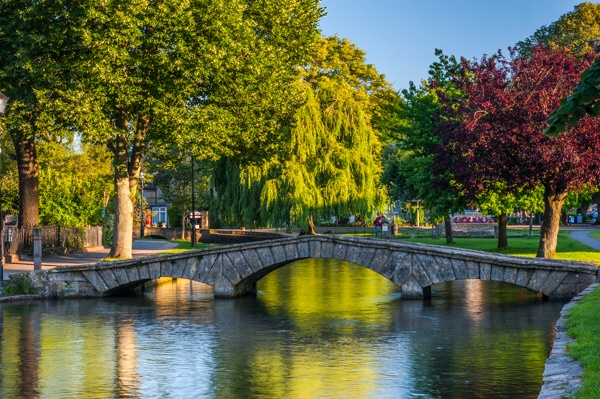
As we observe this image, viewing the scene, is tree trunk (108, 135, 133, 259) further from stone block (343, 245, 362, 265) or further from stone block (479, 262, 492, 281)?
stone block (479, 262, 492, 281)

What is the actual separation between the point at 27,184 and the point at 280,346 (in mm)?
26268

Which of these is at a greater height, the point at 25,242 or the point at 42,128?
the point at 42,128

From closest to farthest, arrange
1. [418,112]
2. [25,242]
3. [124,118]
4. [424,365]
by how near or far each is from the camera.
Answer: [424,365], [124,118], [25,242], [418,112]

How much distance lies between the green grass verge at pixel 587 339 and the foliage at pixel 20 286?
650 inches

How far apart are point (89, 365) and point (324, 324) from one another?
7.30m

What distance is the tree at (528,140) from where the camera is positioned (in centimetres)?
3531

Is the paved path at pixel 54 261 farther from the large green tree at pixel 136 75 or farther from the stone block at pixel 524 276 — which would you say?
the stone block at pixel 524 276

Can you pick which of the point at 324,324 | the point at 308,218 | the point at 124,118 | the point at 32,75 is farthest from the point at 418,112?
the point at 324,324

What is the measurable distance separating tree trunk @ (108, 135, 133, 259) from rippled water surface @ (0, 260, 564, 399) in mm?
7510

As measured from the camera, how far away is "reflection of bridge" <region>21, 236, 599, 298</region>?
88.7 ft

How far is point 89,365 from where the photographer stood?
61.5 feet

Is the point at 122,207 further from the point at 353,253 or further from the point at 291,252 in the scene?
the point at 353,253

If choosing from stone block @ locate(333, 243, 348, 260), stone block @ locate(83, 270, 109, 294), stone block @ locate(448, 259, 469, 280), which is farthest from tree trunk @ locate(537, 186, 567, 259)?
stone block @ locate(83, 270, 109, 294)

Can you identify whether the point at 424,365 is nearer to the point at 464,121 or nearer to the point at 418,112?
the point at 464,121
